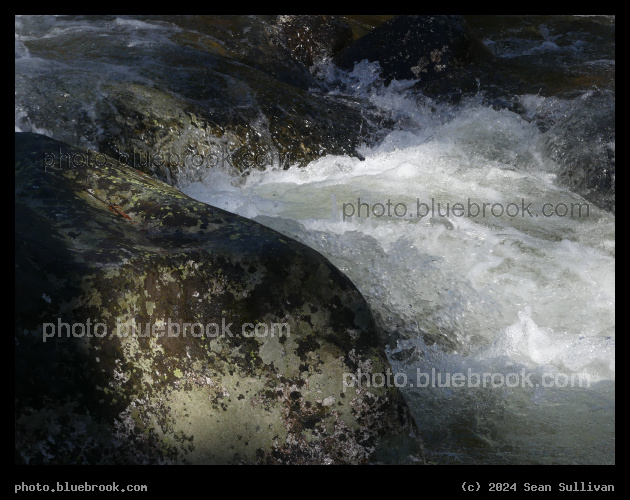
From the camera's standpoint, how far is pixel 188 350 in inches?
73.0

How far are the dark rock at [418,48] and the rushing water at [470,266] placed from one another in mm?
1250

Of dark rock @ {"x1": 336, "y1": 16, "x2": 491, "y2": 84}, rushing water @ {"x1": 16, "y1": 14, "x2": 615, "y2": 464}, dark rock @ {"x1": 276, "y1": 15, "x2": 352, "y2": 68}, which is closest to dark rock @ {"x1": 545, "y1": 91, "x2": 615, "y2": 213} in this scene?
rushing water @ {"x1": 16, "y1": 14, "x2": 615, "y2": 464}

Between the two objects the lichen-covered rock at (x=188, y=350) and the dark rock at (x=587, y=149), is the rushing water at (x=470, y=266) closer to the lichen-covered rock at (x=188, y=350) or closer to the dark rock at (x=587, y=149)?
the dark rock at (x=587, y=149)

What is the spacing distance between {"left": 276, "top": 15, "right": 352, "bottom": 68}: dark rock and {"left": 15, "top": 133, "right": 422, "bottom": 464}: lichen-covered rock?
497 cm

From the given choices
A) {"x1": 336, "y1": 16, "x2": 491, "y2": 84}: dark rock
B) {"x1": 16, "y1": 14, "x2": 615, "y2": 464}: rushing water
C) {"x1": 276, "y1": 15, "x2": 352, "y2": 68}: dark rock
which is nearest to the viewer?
{"x1": 16, "y1": 14, "x2": 615, "y2": 464}: rushing water

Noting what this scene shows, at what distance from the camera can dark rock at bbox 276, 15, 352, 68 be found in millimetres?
6680

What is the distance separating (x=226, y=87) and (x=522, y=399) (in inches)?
126

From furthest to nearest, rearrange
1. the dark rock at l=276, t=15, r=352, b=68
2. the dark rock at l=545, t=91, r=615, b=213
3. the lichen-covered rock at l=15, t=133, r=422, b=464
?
the dark rock at l=276, t=15, r=352, b=68 < the dark rock at l=545, t=91, r=615, b=213 < the lichen-covered rock at l=15, t=133, r=422, b=464

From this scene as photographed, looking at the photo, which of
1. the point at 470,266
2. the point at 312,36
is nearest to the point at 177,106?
the point at 470,266

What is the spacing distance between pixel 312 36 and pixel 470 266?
4463 millimetres

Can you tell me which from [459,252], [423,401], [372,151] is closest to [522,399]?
[423,401]

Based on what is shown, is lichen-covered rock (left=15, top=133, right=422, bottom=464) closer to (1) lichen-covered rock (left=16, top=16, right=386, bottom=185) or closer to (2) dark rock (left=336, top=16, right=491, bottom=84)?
(1) lichen-covered rock (left=16, top=16, right=386, bottom=185)

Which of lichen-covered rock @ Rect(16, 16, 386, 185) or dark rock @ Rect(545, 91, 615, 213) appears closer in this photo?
lichen-covered rock @ Rect(16, 16, 386, 185)

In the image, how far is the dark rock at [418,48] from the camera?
6.39 metres
